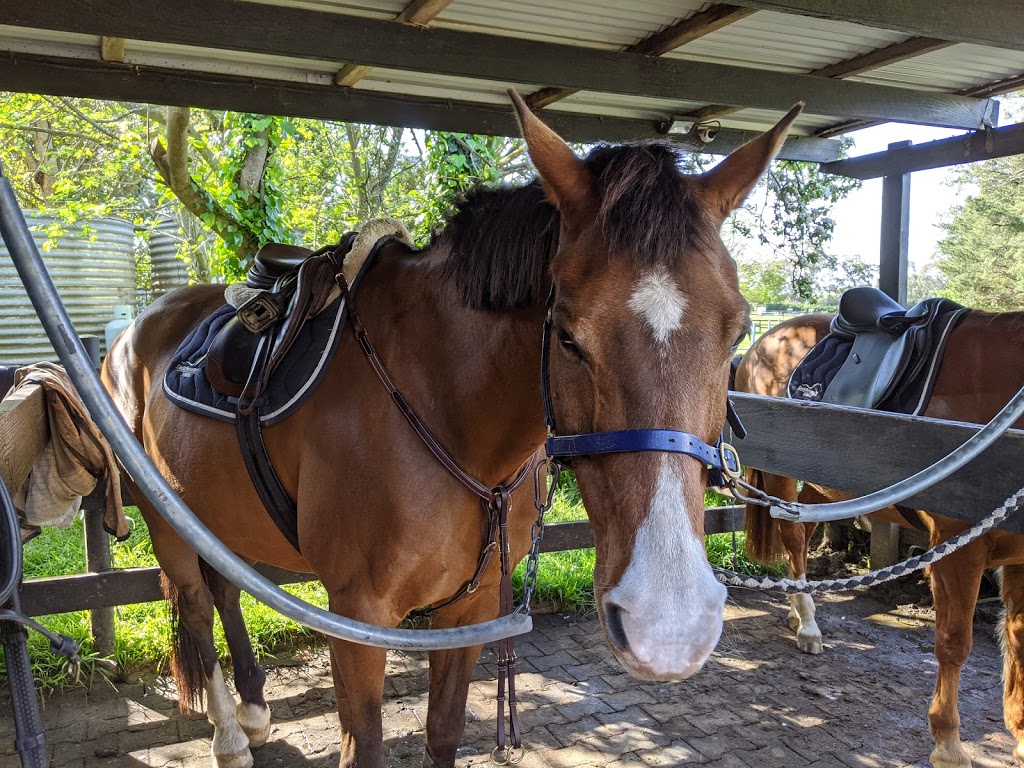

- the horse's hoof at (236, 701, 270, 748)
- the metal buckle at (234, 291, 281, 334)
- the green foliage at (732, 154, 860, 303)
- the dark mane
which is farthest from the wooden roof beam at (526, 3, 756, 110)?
the green foliage at (732, 154, 860, 303)

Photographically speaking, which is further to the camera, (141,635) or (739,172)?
(141,635)

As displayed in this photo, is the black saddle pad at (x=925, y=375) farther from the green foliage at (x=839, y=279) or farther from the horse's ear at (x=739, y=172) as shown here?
the green foliage at (x=839, y=279)

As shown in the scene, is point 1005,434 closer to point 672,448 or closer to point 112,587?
point 672,448

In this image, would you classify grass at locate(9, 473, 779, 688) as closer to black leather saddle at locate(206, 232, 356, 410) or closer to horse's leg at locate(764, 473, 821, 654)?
horse's leg at locate(764, 473, 821, 654)

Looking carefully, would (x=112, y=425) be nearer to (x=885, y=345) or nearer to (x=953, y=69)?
(x=885, y=345)

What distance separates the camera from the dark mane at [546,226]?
4.49 ft

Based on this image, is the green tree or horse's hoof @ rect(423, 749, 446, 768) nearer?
horse's hoof @ rect(423, 749, 446, 768)

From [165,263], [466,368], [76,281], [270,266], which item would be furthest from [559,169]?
[165,263]

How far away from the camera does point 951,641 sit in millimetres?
2920

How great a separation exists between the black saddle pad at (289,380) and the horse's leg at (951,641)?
2611 millimetres

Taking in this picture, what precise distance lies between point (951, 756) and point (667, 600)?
2.64 meters

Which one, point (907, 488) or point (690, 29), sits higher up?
point (690, 29)

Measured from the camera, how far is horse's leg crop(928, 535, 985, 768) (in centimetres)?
287

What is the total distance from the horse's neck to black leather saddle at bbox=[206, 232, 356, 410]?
29cm
